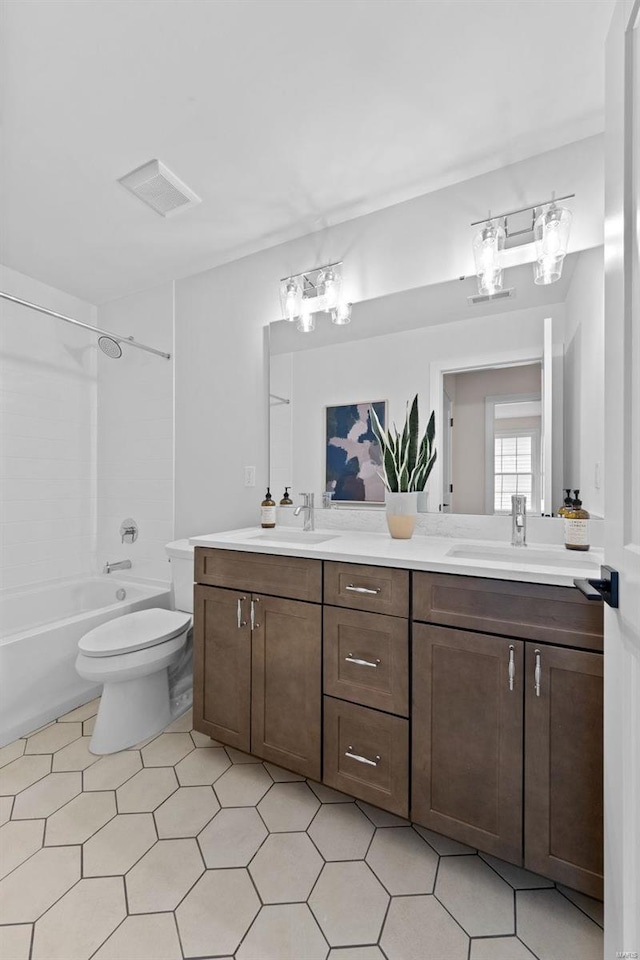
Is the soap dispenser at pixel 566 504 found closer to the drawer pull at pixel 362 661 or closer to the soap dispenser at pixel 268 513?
the drawer pull at pixel 362 661

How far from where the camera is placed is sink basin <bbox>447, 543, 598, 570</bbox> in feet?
4.62

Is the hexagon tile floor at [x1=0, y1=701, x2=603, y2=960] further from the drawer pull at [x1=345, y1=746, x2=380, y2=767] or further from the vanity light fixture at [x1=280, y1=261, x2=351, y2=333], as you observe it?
the vanity light fixture at [x1=280, y1=261, x2=351, y2=333]

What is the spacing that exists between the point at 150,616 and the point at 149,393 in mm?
1414

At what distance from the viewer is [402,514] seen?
5.73 ft

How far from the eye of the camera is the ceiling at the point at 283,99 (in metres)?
1.20

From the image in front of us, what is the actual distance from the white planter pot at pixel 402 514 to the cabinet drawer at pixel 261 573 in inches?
16.8

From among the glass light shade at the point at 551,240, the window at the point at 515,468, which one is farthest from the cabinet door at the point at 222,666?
the glass light shade at the point at 551,240

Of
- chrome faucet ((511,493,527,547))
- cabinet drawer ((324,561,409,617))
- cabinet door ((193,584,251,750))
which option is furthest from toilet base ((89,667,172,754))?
chrome faucet ((511,493,527,547))

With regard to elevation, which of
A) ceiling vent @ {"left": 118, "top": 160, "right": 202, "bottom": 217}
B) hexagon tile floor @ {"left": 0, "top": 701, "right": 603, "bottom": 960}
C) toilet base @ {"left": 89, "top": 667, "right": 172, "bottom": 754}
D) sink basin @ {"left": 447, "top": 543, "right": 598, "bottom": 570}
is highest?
ceiling vent @ {"left": 118, "top": 160, "right": 202, "bottom": 217}

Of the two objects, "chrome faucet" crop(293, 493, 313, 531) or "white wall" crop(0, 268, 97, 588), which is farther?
"white wall" crop(0, 268, 97, 588)

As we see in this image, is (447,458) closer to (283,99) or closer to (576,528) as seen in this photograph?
(576,528)

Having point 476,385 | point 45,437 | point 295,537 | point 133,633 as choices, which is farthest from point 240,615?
point 45,437

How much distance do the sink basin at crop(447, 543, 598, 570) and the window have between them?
0.74 ft

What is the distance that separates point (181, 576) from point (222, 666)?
0.81 metres
